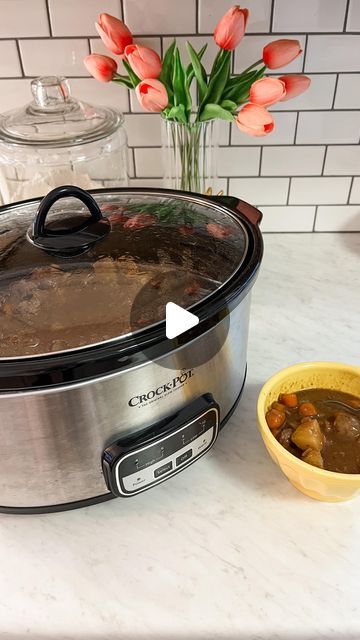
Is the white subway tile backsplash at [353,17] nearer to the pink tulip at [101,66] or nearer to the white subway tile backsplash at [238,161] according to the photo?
the white subway tile backsplash at [238,161]

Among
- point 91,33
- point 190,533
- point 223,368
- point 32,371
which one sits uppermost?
point 91,33

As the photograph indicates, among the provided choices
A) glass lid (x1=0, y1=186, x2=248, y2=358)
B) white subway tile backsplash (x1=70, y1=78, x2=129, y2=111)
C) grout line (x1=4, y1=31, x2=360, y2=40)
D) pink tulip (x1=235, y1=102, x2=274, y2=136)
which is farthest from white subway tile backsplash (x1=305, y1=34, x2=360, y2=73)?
glass lid (x1=0, y1=186, x2=248, y2=358)

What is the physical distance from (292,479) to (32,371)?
1.11ft

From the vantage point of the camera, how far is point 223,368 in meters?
0.66

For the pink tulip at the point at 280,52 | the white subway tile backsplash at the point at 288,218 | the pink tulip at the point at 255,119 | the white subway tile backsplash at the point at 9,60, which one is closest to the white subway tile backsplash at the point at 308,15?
the pink tulip at the point at 280,52

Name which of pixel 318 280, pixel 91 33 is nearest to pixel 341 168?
pixel 318 280

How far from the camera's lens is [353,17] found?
3.15ft

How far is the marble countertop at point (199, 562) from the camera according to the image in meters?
0.55

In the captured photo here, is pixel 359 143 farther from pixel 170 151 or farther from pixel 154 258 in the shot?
pixel 154 258

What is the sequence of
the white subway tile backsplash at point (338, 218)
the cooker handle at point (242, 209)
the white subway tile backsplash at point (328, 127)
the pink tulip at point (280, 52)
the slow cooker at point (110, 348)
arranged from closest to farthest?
the slow cooker at point (110, 348)
the cooker handle at point (242, 209)
the pink tulip at point (280, 52)
the white subway tile backsplash at point (328, 127)
the white subway tile backsplash at point (338, 218)

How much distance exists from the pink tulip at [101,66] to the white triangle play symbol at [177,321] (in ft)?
1.90

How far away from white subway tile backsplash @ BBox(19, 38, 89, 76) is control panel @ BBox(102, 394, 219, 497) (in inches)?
28.7

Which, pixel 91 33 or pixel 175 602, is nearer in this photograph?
pixel 175 602

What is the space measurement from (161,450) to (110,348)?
0.52 feet
